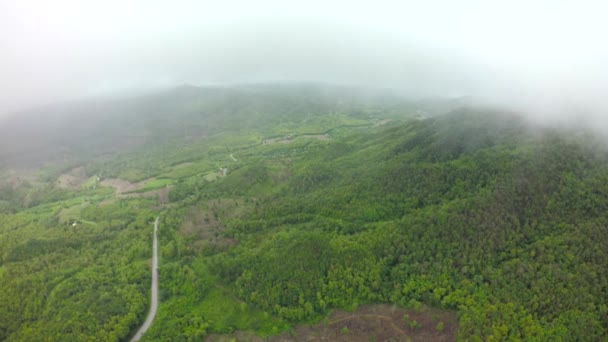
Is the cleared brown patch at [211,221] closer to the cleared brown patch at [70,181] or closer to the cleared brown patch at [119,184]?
the cleared brown patch at [119,184]

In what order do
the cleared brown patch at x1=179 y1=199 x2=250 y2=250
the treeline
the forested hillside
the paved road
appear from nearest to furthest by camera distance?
1. the treeline
2. the forested hillside
3. the paved road
4. the cleared brown patch at x1=179 y1=199 x2=250 y2=250

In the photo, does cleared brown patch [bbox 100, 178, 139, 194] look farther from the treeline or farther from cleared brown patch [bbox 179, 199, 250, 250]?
the treeline

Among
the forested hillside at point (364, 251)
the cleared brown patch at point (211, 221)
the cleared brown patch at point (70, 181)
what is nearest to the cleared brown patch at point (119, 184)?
the cleared brown patch at point (70, 181)

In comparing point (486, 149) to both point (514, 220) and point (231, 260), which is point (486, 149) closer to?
point (514, 220)

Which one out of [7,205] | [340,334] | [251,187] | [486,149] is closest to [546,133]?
[486,149]

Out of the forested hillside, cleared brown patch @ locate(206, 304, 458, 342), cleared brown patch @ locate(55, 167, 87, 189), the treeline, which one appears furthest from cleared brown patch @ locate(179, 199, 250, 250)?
cleared brown patch @ locate(55, 167, 87, 189)
